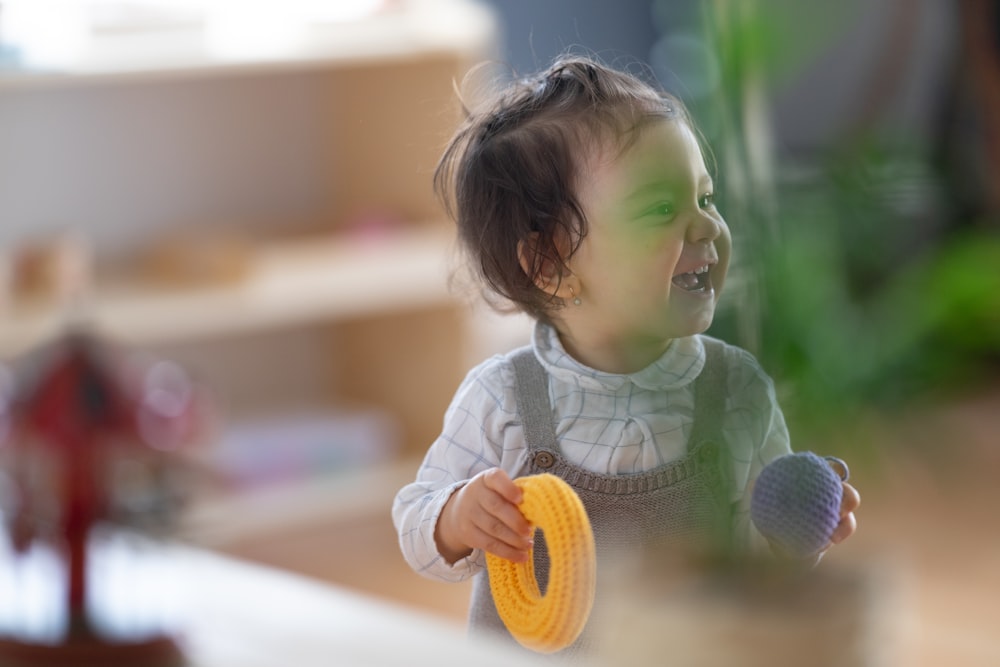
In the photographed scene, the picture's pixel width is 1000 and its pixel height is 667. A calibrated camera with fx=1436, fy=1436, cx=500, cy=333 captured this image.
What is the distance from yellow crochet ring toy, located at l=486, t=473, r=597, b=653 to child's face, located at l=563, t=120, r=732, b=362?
0.10 ft

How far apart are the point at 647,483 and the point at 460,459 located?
0.04 metres

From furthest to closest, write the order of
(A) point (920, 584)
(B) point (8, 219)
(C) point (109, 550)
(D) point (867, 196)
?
(B) point (8, 219), (A) point (920, 584), (C) point (109, 550), (D) point (867, 196)

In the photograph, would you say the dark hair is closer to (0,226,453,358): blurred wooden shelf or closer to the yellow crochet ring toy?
the yellow crochet ring toy

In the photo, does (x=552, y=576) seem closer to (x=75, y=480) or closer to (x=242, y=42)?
(x=75, y=480)

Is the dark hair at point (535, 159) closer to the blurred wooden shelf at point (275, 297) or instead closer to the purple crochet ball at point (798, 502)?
the purple crochet ball at point (798, 502)

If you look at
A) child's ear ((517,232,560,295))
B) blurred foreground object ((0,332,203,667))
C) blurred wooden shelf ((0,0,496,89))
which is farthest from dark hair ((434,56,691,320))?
blurred wooden shelf ((0,0,496,89))

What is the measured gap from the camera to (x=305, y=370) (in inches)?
80.3

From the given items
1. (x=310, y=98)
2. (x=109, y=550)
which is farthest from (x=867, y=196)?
(x=310, y=98)

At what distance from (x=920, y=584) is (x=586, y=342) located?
1868mm

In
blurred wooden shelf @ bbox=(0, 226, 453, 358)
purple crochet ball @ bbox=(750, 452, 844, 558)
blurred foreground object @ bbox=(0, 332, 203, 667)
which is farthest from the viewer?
blurred wooden shelf @ bbox=(0, 226, 453, 358)

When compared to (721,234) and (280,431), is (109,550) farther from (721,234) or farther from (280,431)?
(280,431)

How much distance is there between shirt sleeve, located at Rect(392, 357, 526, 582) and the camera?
278mm

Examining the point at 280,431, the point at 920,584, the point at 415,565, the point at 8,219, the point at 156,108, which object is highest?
the point at 415,565

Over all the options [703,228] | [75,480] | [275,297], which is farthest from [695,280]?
[275,297]
